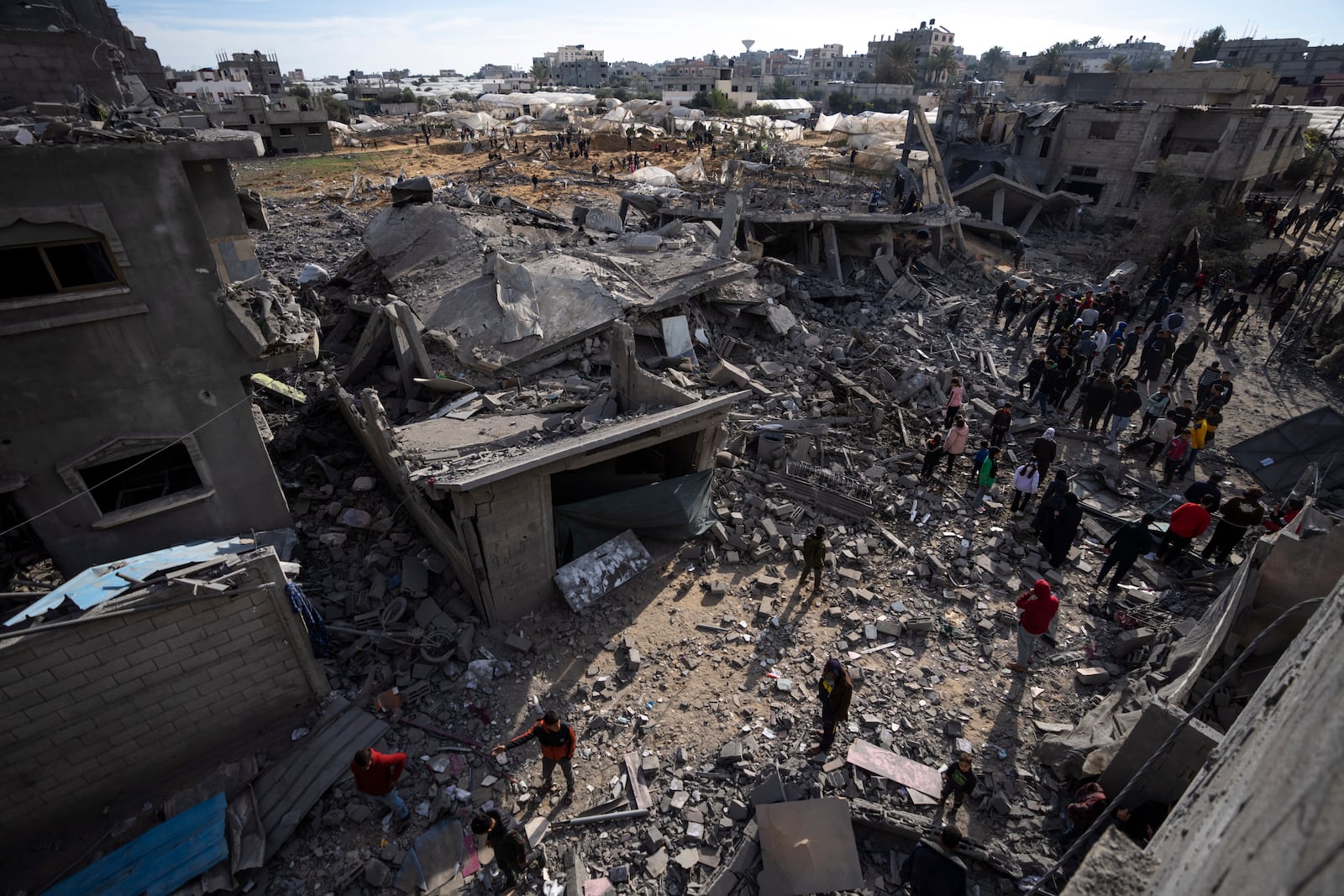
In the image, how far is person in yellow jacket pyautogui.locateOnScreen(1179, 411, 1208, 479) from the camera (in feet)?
35.9

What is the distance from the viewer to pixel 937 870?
5066 millimetres

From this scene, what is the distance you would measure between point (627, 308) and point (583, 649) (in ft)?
24.2

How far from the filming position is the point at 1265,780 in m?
1.50

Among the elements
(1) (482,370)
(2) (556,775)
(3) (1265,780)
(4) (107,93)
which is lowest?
(2) (556,775)

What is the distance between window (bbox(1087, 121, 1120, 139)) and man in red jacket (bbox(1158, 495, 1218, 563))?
2588 cm

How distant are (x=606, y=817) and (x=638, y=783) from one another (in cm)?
47

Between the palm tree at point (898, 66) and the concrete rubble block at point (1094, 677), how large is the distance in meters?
85.7

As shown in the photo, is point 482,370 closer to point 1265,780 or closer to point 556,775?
point 556,775

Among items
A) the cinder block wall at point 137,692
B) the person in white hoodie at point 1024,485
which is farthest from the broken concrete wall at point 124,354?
the person in white hoodie at point 1024,485

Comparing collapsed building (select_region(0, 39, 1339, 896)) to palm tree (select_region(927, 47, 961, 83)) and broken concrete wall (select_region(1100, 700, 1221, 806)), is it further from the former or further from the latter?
palm tree (select_region(927, 47, 961, 83))

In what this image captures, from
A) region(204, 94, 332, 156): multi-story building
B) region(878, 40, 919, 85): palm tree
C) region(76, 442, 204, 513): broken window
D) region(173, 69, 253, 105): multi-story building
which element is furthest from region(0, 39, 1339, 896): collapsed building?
region(878, 40, 919, 85): palm tree

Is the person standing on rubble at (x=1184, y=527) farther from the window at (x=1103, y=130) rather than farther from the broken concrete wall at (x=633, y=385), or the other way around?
the window at (x=1103, y=130)

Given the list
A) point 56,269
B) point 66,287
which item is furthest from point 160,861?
point 56,269

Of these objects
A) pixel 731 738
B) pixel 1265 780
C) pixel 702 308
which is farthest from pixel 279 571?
pixel 702 308
